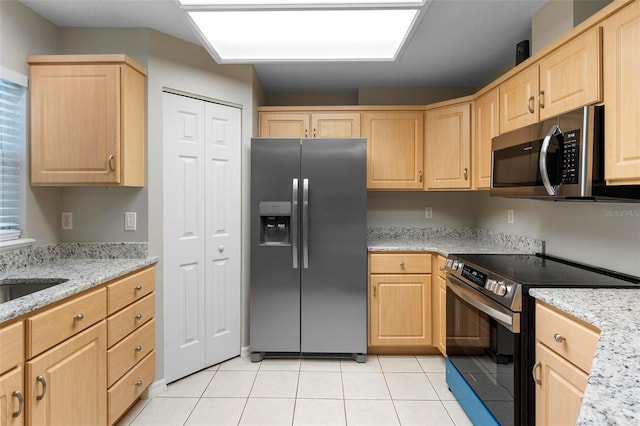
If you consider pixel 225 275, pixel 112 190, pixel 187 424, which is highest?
pixel 112 190

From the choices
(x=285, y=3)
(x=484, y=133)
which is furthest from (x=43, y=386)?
(x=484, y=133)

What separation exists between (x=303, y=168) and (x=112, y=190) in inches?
53.6

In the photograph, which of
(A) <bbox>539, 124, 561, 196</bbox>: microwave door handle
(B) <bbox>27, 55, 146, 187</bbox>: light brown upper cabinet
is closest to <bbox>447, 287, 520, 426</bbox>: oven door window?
(A) <bbox>539, 124, 561, 196</bbox>: microwave door handle

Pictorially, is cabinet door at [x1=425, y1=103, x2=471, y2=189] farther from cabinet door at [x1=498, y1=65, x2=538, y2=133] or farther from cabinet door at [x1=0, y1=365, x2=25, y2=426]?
cabinet door at [x1=0, y1=365, x2=25, y2=426]

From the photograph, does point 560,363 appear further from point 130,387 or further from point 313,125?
point 313,125

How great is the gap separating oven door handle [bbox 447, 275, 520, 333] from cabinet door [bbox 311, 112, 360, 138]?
163cm

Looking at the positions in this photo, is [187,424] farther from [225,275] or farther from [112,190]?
[112,190]

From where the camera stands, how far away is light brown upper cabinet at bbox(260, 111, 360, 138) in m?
3.14

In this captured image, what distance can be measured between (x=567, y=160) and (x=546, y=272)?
604 millimetres

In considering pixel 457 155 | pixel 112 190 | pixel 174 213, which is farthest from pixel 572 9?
pixel 112 190

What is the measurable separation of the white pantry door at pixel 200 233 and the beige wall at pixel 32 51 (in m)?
0.69

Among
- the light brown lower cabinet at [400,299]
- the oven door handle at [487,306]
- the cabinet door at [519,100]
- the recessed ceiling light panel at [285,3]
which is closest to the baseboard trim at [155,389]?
the light brown lower cabinet at [400,299]

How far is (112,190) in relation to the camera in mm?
2266

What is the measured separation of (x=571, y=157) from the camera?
1484mm
